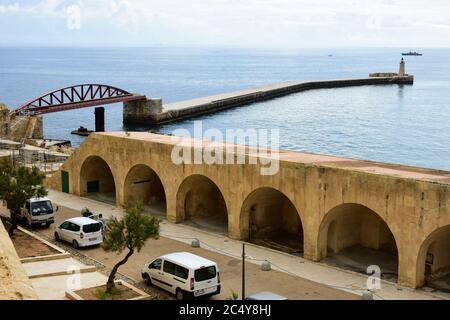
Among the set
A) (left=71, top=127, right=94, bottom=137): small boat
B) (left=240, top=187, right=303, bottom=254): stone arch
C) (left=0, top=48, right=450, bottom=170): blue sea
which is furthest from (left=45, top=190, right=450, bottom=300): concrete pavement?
(left=71, top=127, right=94, bottom=137): small boat

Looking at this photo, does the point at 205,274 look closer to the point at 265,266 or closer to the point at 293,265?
the point at 265,266

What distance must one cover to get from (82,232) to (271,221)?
7.28 m

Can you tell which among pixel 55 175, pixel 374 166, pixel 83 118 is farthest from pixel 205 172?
pixel 83 118

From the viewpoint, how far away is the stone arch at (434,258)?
60.4ft

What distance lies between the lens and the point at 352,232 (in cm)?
2234

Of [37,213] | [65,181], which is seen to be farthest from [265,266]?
[65,181]

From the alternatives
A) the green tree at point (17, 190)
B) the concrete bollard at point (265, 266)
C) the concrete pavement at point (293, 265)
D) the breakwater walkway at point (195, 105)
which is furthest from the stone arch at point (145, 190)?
the breakwater walkway at point (195, 105)

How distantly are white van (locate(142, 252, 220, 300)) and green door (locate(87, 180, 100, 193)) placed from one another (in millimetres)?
14217

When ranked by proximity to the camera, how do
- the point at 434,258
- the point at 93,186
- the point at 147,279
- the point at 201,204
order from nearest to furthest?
the point at 147,279
the point at 434,258
the point at 201,204
the point at 93,186

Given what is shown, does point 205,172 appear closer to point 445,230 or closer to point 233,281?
point 233,281

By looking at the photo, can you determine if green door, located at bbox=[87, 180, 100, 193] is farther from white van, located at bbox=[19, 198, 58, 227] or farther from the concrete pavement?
white van, located at bbox=[19, 198, 58, 227]

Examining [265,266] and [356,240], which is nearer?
[265,266]

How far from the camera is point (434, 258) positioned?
19188mm

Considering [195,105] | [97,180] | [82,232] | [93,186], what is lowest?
[82,232]
